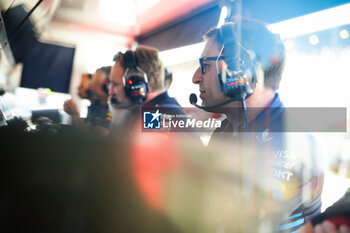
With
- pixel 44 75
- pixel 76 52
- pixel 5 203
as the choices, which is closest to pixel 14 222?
pixel 5 203

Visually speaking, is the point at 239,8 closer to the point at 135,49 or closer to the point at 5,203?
the point at 135,49

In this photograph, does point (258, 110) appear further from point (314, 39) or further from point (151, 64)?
point (151, 64)

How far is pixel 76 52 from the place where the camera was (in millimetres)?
1176

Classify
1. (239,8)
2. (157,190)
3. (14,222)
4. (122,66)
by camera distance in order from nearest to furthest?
(14,222) < (157,190) < (239,8) < (122,66)

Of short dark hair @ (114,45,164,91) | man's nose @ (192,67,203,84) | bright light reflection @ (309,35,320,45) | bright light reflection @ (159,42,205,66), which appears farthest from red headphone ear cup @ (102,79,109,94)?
bright light reflection @ (309,35,320,45)

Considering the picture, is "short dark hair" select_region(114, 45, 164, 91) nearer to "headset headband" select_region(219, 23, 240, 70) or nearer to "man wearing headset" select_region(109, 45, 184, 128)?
"man wearing headset" select_region(109, 45, 184, 128)

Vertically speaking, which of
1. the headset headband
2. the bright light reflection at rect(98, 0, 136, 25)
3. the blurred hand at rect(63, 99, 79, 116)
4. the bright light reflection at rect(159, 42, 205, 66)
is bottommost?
the blurred hand at rect(63, 99, 79, 116)

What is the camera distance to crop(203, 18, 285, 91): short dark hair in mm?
932

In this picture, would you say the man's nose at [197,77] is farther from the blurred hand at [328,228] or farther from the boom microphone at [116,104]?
the blurred hand at [328,228]

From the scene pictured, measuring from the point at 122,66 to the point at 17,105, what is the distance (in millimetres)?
555

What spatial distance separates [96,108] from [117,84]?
190 millimetres

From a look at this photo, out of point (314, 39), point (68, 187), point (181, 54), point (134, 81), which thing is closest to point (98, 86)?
point (134, 81)

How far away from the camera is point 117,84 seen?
1318 mm

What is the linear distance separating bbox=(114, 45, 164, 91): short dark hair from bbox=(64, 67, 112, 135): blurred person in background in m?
0.13
